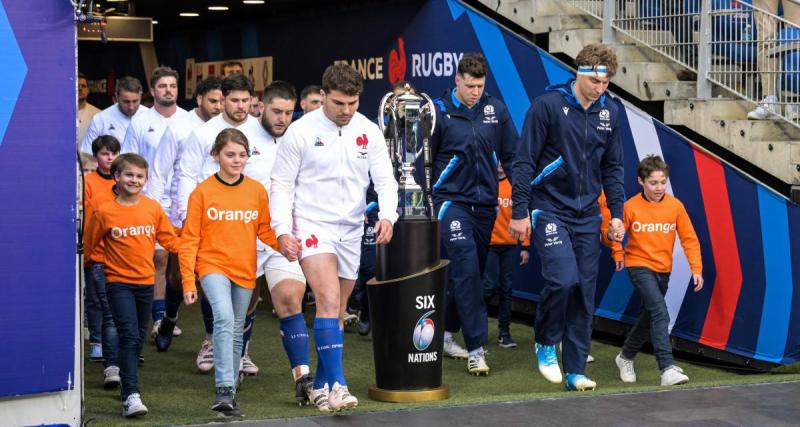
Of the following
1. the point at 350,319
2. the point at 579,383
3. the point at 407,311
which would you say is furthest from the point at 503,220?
the point at 407,311

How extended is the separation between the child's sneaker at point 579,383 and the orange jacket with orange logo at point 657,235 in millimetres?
1069

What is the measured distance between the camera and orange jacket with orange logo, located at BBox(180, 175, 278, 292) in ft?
24.8

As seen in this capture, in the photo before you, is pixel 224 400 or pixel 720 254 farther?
pixel 720 254

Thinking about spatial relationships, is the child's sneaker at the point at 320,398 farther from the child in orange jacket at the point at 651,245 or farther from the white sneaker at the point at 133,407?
the child in orange jacket at the point at 651,245

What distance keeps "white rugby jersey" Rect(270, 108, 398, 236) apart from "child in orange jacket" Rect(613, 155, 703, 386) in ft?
7.65

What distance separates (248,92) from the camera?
895 cm

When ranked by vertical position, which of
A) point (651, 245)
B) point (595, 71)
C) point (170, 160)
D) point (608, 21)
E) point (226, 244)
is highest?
point (608, 21)

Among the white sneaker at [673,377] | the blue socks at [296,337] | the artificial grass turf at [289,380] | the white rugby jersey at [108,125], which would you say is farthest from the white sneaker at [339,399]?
the white rugby jersey at [108,125]

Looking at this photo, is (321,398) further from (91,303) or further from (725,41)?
(725,41)

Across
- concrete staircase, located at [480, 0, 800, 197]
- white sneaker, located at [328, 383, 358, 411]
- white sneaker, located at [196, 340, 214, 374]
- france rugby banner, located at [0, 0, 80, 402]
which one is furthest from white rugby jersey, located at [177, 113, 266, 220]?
concrete staircase, located at [480, 0, 800, 197]

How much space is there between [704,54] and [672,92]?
17.7 inches

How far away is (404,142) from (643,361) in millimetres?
3087

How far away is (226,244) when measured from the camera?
759 centimetres

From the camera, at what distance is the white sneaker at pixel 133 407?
298 inches
